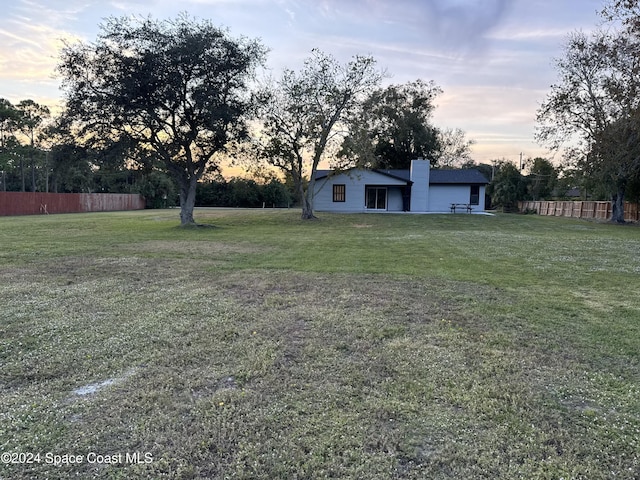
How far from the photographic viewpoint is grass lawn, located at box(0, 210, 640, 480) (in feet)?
6.93

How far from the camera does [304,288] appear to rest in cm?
609

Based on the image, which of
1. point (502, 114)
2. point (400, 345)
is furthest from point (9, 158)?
point (400, 345)

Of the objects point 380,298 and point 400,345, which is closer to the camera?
point 400,345

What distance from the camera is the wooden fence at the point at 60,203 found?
2831cm

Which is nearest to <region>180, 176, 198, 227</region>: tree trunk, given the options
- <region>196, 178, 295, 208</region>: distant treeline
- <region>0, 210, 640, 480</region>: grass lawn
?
<region>0, 210, 640, 480</region>: grass lawn

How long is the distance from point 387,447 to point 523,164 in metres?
56.2

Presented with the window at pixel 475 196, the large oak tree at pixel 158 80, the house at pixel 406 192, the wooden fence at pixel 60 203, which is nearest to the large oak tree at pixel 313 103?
the large oak tree at pixel 158 80

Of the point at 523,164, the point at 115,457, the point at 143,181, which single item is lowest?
the point at 115,457

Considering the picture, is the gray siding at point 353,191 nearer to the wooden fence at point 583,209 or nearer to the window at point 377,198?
the window at point 377,198

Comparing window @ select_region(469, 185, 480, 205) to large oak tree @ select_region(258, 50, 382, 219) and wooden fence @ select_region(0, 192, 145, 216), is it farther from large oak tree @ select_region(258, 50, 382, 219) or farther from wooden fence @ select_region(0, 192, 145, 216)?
wooden fence @ select_region(0, 192, 145, 216)

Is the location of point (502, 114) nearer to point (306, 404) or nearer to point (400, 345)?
point (400, 345)

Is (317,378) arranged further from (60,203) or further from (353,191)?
(60,203)

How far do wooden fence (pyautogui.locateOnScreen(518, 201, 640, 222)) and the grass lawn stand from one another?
25.3 metres

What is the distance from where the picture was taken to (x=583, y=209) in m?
29.5
